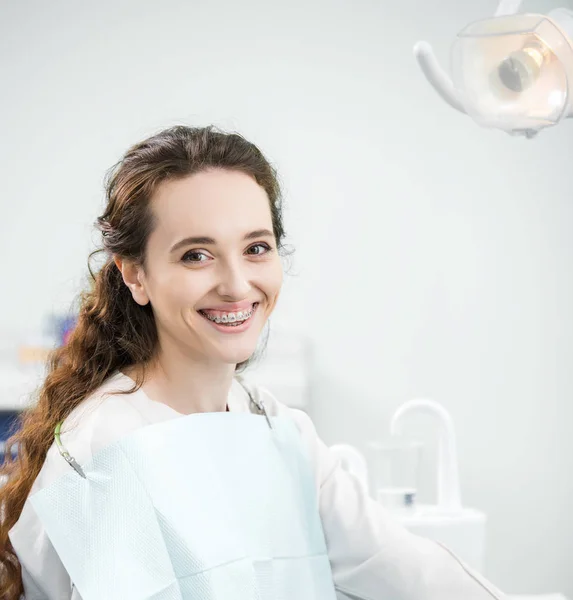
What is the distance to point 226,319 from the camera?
1.03 meters

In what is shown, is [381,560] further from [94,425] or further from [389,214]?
[389,214]

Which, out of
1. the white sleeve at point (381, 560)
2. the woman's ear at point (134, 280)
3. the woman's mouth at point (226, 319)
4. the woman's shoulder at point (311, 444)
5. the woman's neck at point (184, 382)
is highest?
the woman's ear at point (134, 280)

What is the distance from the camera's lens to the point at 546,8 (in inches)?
100

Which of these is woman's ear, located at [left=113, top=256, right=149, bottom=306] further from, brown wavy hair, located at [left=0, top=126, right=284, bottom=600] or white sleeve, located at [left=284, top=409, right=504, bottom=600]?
white sleeve, located at [left=284, top=409, right=504, bottom=600]

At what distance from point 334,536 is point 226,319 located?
0.30 meters

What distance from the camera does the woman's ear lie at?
109cm

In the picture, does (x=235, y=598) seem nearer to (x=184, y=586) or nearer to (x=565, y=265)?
(x=184, y=586)

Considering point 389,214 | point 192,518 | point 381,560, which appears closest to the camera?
point 192,518

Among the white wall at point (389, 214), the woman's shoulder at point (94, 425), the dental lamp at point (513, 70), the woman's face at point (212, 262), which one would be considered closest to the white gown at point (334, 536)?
the woman's shoulder at point (94, 425)

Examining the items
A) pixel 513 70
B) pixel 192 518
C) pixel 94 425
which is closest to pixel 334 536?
pixel 192 518

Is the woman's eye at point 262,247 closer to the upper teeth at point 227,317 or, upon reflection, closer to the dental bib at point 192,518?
the upper teeth at point 227,317

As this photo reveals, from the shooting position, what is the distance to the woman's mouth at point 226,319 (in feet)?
3.38

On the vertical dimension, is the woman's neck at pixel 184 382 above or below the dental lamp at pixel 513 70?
below

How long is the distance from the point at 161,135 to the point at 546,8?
179 centimetres
